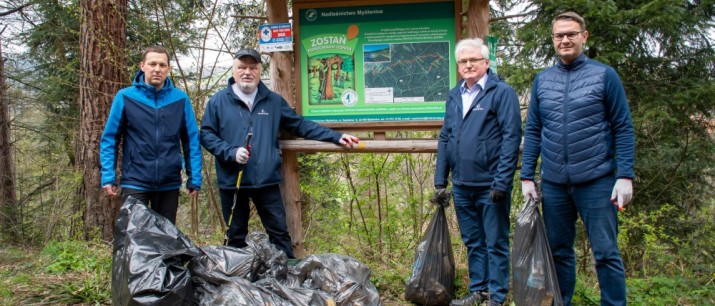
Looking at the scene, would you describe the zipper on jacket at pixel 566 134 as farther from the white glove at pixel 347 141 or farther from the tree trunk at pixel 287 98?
the tree trunk at pixel 287 98

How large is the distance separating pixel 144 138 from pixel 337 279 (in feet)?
5.50

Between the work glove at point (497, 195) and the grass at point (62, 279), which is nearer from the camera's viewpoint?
the work glove at point (497, 195)

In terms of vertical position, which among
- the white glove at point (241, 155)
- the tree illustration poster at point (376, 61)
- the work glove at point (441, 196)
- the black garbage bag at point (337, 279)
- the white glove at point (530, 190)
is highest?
the tree illustration poster at point (376, 61)

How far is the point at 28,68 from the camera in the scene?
10.8 meters

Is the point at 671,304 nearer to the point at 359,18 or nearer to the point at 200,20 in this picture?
the point at 359,18

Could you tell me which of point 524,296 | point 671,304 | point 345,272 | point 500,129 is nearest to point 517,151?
point 500,129

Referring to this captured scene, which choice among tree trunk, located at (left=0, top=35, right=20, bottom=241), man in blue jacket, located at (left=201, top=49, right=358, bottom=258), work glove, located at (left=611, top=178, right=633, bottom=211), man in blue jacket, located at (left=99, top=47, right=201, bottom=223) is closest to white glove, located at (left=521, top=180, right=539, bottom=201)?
work glove, located at (left=611, top=178, right=633, bottom=211)

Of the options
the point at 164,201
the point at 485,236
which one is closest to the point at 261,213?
the point at 164,201

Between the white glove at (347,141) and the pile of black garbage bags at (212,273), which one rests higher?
the white glove at (347,141)

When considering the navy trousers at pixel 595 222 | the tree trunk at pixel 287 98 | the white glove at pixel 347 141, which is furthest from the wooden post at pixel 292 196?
the navy trousers at pixel 595 222

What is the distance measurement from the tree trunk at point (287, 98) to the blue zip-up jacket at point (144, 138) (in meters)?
1.06

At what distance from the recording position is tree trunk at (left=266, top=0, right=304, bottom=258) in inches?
194

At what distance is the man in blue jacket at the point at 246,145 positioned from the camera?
171 inches

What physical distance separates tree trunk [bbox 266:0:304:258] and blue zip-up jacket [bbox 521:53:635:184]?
2331 millimetres
